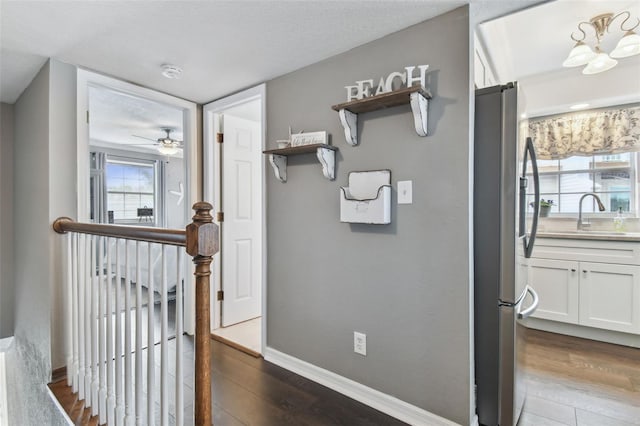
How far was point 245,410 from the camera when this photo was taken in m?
1.92

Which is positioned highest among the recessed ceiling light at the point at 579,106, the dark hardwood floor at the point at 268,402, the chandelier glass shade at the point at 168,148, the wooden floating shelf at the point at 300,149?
the recessed ceiling light at the point at 579,106

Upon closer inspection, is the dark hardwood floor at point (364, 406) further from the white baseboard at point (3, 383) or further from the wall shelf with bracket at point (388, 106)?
the wall shelf with bracket at point (388, 106)

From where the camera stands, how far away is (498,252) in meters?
1.64

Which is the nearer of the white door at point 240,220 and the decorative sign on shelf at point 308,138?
the decorative sign on shelf at point 308,138

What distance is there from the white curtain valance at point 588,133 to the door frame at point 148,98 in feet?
11.4

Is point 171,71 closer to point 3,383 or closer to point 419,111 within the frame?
point 419,111

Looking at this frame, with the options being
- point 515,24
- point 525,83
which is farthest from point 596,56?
point 525,83

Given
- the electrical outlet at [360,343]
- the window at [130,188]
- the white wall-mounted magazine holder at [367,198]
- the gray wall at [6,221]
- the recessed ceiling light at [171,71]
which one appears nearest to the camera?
the white wall-mounted magazine holder at [367,198]

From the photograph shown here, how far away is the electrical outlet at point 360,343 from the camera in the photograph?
2.01m

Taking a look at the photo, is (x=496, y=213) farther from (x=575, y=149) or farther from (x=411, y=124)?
(x=575, y=149)

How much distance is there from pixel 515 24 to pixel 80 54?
2.93 m

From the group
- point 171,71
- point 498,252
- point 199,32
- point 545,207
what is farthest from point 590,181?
point 171,71

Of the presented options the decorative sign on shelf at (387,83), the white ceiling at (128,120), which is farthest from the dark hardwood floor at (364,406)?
the white ceiling at (128,120)

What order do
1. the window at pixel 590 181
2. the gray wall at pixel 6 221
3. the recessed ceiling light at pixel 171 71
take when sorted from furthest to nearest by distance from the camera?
the gray wall at pixel 6 221
the window at pixel 590 181
the recessed ceiling light at pixel 171 71
